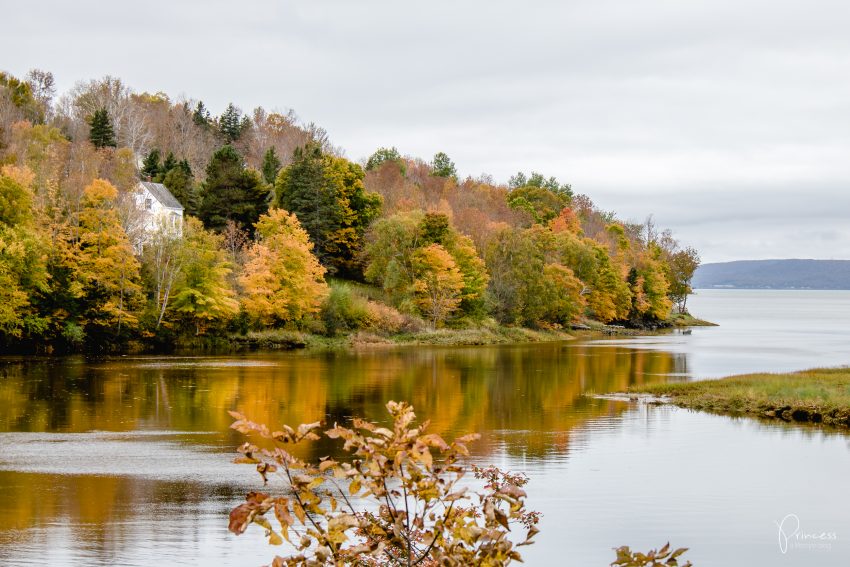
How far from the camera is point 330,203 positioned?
273 feet

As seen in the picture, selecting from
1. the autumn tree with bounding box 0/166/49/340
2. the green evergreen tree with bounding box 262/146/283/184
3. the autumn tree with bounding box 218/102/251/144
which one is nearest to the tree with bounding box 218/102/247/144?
the autumn tree with bounding box 218/102/251/144

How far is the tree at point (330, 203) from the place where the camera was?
82.1 meters

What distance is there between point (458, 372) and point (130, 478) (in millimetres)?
27668

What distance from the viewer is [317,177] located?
82625 millimetres

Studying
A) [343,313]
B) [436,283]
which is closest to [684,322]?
[436,283]

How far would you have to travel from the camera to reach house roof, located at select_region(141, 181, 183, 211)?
247 feet

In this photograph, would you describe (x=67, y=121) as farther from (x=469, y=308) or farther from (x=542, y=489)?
(x=542, y=489)

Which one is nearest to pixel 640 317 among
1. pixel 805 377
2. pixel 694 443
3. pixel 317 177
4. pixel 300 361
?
pixel 317 177

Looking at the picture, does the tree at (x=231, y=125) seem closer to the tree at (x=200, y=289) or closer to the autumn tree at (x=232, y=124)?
the autumn tree at (x=232, y=124)

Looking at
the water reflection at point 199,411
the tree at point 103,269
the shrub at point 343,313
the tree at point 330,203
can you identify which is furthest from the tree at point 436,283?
the tree at point 103,269

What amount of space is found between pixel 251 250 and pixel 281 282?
3.46 metres

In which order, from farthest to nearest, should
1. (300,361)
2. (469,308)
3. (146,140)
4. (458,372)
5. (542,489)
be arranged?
(146,140) < (469,308) < (300,361) < (458,372) < (542,489)

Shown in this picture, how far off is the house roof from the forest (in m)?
1.57

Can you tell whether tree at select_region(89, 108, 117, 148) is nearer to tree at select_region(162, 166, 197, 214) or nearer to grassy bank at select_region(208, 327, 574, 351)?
tree at select_region(162, 166, 197, 214)
